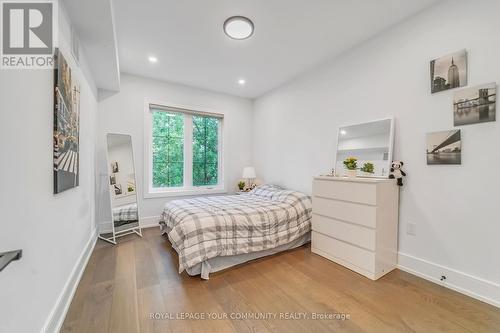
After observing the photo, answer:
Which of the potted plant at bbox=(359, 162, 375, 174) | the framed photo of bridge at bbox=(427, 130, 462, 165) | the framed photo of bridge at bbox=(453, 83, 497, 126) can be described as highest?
the framed photo of bridge at bbox=(453, 83, 497, 126)

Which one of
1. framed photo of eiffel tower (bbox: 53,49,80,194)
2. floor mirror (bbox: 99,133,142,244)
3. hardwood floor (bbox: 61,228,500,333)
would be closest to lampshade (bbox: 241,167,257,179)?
floor mirror (bbox: 99,133,142,244)

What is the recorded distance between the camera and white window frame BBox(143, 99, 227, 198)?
12.1 feet

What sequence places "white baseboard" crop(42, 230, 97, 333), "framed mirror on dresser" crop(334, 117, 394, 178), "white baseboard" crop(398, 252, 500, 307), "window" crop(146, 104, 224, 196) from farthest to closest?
"window" crop(146, 104, 224, 196) < "framed mirror on dresser" crop(334, 117, 394, 178) < "white baseboard" crop(398, 252, 500, 307) < "white baseboard" crop(42, 230, 97, 333)

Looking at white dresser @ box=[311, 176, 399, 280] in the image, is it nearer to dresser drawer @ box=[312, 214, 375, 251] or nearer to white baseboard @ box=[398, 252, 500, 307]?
dresser drawer @ box=[312, 214, 375, 251]

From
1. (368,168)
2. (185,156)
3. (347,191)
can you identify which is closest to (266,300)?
(347,191)

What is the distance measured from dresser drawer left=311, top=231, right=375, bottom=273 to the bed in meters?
0.28

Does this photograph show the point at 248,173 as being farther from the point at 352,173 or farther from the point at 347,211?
the point at 347,211

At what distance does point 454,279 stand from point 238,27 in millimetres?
3252

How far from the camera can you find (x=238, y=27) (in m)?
2.33

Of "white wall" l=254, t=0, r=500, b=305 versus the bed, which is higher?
"white wall" l=254, t=0, r=500, b=305

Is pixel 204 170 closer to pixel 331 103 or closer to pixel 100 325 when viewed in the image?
pixel 331 103

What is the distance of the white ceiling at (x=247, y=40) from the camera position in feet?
6.74

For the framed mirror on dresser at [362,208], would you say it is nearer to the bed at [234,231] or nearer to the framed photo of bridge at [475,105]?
the bed at [234,231]

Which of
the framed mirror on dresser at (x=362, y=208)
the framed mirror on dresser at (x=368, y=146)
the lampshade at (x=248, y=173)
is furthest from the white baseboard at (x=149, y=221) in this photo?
the framed mirror on dresser at (x=368, y=146)
